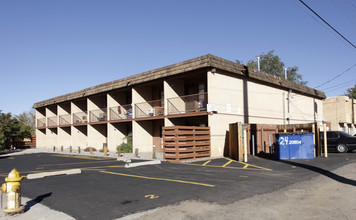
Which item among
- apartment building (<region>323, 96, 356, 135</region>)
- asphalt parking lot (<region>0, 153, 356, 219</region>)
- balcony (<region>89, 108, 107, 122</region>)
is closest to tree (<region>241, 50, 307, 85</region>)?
apartment building (<region>323, 96, 356, 135</region>)

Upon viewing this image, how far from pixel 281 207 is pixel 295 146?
10.4 meters

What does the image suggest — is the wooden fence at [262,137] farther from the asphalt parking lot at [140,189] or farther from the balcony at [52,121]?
the balcony at [52,121]

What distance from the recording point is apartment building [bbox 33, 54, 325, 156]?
59.8ft

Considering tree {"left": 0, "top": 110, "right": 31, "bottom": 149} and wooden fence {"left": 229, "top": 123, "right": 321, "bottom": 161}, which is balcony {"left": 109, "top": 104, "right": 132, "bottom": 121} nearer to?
wooden fence {"left": 229, "top": 123, "right": 321, "bottom": 161}

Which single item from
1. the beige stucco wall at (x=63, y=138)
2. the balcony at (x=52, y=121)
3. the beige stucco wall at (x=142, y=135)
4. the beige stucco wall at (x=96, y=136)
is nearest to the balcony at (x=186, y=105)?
the beige stucco wall at (x=142, y=135)

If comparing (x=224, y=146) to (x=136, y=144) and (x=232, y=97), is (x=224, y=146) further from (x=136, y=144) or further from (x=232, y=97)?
(x=136, y=144)

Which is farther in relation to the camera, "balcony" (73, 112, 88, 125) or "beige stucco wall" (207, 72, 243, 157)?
"balcony" (73, 112, 88, 125)

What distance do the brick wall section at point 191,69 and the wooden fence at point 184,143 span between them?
4.27 m

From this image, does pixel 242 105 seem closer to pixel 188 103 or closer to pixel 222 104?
pixel 222 104

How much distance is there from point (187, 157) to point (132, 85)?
986cm

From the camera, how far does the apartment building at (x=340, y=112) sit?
109ft

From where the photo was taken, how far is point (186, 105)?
64.9ft

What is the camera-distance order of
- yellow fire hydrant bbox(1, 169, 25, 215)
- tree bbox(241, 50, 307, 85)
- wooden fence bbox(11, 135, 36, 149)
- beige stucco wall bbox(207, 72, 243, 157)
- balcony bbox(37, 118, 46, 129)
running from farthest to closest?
tree bbox(241, 50, 307, 85) < wooden fence bbox(11, 135, 36, 149) < balcony bbox(37, 118, 46, 129) < beige stucco wall bbox(207, 72, 243, 157) < yellow fire hydrant bbox(1, 169, 25, 215)

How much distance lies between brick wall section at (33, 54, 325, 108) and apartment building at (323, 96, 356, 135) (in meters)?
3.33
